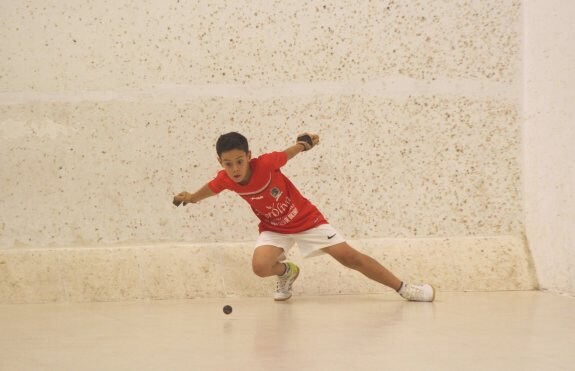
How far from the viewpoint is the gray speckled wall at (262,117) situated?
5.17 meters

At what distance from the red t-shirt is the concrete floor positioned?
52cm

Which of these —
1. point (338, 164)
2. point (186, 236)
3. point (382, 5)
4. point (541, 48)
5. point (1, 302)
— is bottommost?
point (1, 302)

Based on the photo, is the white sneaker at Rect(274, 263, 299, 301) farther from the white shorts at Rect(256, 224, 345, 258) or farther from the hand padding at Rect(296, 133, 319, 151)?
the hand padding at Rect(296, 133, 319, 151)

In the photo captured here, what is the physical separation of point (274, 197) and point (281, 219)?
18 cm

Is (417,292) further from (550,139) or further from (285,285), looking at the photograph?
(550,139)

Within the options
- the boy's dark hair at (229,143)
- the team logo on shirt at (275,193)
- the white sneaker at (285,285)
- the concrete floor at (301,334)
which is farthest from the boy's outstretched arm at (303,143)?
the concrete floor at (301,334)

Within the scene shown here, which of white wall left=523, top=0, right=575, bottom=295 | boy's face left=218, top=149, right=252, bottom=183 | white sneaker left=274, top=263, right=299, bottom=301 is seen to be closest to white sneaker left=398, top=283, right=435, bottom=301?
white sneaker left=274, top=263, right=299, bottom=301

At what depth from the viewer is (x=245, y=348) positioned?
289cm

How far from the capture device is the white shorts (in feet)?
15.4

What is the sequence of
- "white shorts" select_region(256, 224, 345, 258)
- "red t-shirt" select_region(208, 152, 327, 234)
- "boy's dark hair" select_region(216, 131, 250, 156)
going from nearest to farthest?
"boy's dark hair" select_region(216, 131, 250, 156)
"red t-shirt" select_region(208, 152, 327, 234)
"white shorts" select_region(256, 224, 345, 258)

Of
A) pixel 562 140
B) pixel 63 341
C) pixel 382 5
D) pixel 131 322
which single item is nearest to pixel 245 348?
pixel 63 341

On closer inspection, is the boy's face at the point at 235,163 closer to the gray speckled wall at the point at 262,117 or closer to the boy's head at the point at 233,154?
the boy's head at the point at 233,154

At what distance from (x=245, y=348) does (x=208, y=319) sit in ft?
3.37

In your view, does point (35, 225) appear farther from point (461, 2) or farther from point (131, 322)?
point (461, 2)
